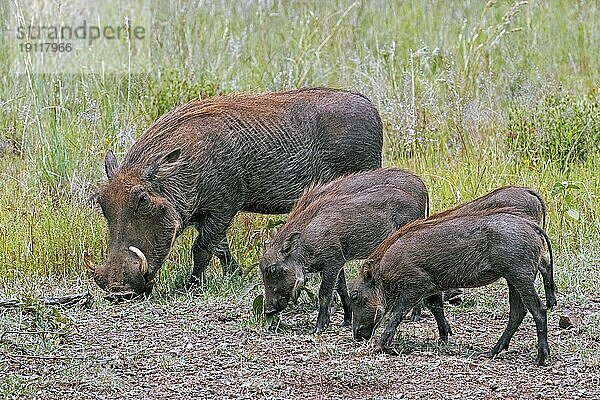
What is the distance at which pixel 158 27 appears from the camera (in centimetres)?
993

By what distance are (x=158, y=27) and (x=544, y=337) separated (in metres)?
6.25

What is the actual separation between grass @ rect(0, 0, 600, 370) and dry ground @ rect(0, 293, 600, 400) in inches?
19.8

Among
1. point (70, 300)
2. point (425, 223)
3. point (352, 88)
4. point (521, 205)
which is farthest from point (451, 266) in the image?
point (352, 88)

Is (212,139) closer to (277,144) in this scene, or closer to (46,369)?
(277,144)

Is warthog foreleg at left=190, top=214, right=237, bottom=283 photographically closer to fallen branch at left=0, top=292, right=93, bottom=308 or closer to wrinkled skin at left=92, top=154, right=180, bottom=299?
wrinkled skin at left=92, top=154, right=180, bottom=299

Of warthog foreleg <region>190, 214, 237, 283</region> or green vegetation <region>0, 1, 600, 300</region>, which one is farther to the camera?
green vegetation <region>0, 1, 600, 300</region>

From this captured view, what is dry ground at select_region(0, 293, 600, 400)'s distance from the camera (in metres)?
4.18

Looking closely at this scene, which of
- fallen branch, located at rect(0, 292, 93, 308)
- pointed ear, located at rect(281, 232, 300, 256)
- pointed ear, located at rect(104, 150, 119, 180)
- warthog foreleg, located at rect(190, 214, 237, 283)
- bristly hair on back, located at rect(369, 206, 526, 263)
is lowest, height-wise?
fallen branch, located at rect(0, 292, 93, 308)

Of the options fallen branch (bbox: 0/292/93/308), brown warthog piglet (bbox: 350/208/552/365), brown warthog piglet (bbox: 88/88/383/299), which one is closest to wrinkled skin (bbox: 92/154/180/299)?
brown warthog piglet (bbox: 88/88/383/299)

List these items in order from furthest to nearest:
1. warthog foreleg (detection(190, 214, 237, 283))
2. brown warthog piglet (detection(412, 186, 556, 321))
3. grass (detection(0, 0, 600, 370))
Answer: grass (detection(0, 0, 600, 370)) < warthog foreleg (detection(190, 214, 237, 283)) < brown warthog piglet (detection(412, 186, 556, 321))

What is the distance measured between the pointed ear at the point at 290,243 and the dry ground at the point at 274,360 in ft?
1.22

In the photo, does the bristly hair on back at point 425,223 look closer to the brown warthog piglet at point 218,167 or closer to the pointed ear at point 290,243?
the pointed ear at point 290,243

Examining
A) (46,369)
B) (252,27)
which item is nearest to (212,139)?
(46,369)

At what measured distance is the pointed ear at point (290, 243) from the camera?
512 cm
